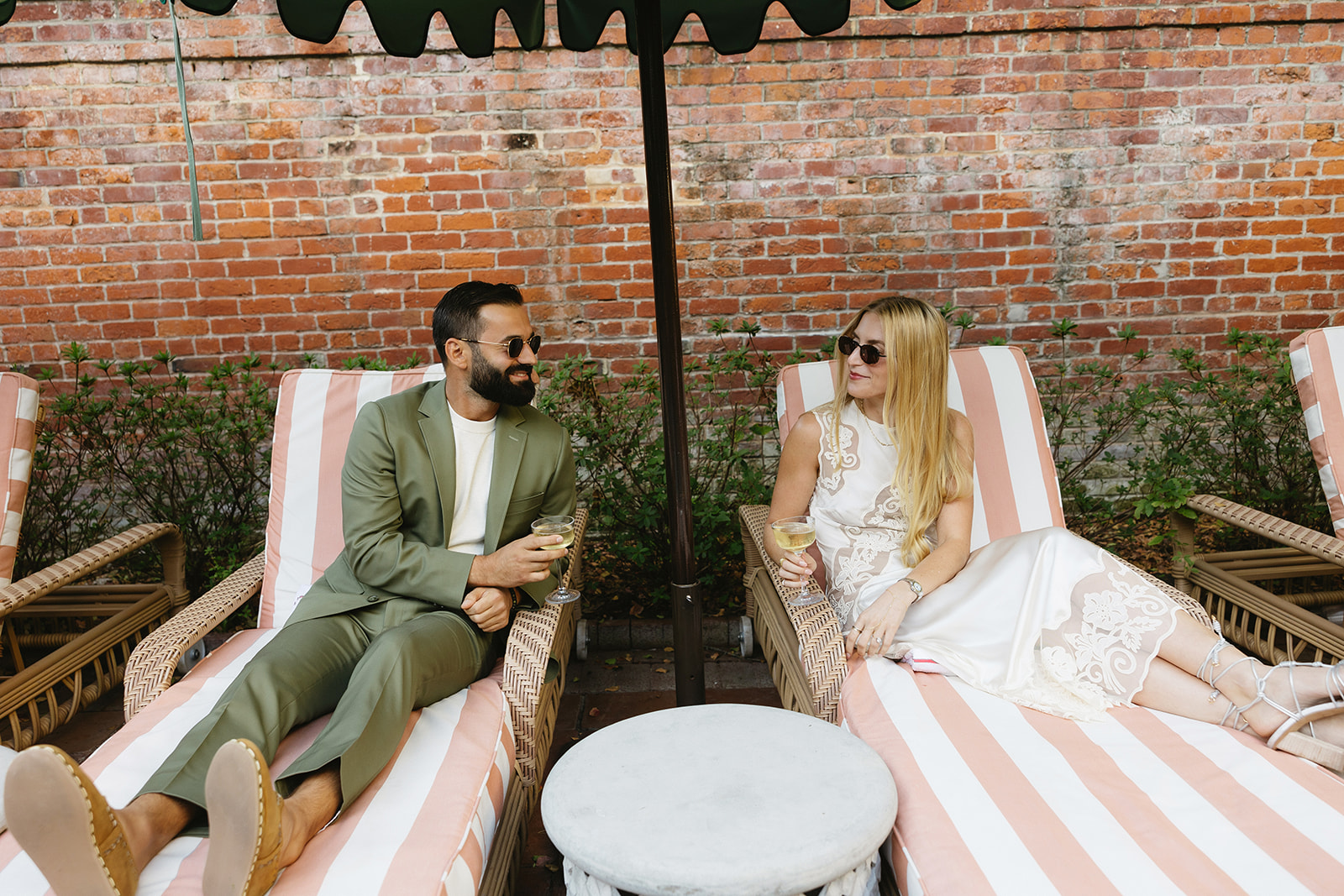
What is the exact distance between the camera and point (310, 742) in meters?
1.90

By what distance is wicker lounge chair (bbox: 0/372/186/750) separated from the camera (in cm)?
235

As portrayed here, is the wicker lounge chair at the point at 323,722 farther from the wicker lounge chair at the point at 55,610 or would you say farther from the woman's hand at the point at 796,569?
the woman's hand at the point at 796,569

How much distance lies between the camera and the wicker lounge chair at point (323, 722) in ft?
4.83

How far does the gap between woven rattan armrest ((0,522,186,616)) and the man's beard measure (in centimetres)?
124

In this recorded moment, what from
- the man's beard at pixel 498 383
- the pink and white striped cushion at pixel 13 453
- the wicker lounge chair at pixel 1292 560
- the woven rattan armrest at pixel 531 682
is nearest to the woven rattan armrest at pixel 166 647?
the pink and white striped cushion at pixel 13 453

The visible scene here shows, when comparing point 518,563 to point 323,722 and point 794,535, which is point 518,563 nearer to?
point 323,722

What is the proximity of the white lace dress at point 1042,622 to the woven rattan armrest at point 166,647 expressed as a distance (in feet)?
5.84

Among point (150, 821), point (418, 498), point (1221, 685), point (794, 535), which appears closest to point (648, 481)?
point (418, 498)

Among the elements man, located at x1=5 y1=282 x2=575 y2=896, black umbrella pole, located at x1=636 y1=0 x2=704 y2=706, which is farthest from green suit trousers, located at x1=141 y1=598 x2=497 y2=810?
black umbrella pole, located at x1=636 y1=0 x2=704 y2=706

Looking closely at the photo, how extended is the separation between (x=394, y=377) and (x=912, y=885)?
2213 mm

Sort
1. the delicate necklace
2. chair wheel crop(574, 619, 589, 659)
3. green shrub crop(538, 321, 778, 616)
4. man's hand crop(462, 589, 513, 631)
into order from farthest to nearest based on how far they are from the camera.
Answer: green shrub crop(538, 321, 778, 616), chair wheel crop(574, 619, 589, 659), the delicate necklace, man's hand crop(462, 589, 513, 631)

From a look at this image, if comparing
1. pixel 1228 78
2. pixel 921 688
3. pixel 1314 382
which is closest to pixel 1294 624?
pixel 1314 382

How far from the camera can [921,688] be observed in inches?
79.1

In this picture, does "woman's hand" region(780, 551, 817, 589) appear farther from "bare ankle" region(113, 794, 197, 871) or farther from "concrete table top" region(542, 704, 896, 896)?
"bare ankle" region(113, 794, 197, 871)
